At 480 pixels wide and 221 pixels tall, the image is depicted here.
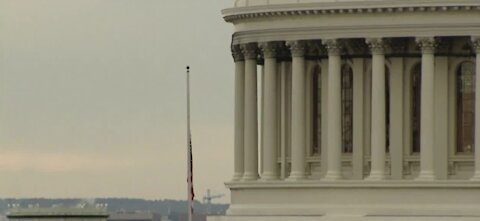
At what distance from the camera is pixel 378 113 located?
144 m

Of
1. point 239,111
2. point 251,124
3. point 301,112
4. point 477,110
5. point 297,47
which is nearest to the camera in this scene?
point 477,110

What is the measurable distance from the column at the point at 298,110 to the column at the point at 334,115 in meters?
1.21

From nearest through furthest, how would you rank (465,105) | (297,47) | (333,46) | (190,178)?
(333,46)
(297,47)
(465,105)
(190,178)

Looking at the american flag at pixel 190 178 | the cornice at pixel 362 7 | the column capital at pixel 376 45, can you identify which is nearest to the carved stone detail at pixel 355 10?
the cornice at pixel 362 7

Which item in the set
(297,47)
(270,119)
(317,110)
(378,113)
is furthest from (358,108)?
(270,119)

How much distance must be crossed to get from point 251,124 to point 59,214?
9.29 m

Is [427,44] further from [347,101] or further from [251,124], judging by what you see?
[251,124]

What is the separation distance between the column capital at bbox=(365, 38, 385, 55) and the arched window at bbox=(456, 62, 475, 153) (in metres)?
3.38

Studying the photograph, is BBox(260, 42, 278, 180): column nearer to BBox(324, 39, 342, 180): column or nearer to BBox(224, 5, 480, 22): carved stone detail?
BBox(224, 5, 480, 22): carved stone detail

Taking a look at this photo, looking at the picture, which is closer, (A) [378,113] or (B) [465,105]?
(A) [378,113]

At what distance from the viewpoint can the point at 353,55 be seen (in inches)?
5689

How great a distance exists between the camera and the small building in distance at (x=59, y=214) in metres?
151

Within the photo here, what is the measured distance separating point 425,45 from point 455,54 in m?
1.79

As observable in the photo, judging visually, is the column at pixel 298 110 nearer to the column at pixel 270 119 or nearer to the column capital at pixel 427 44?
the column at pixel 270 119
